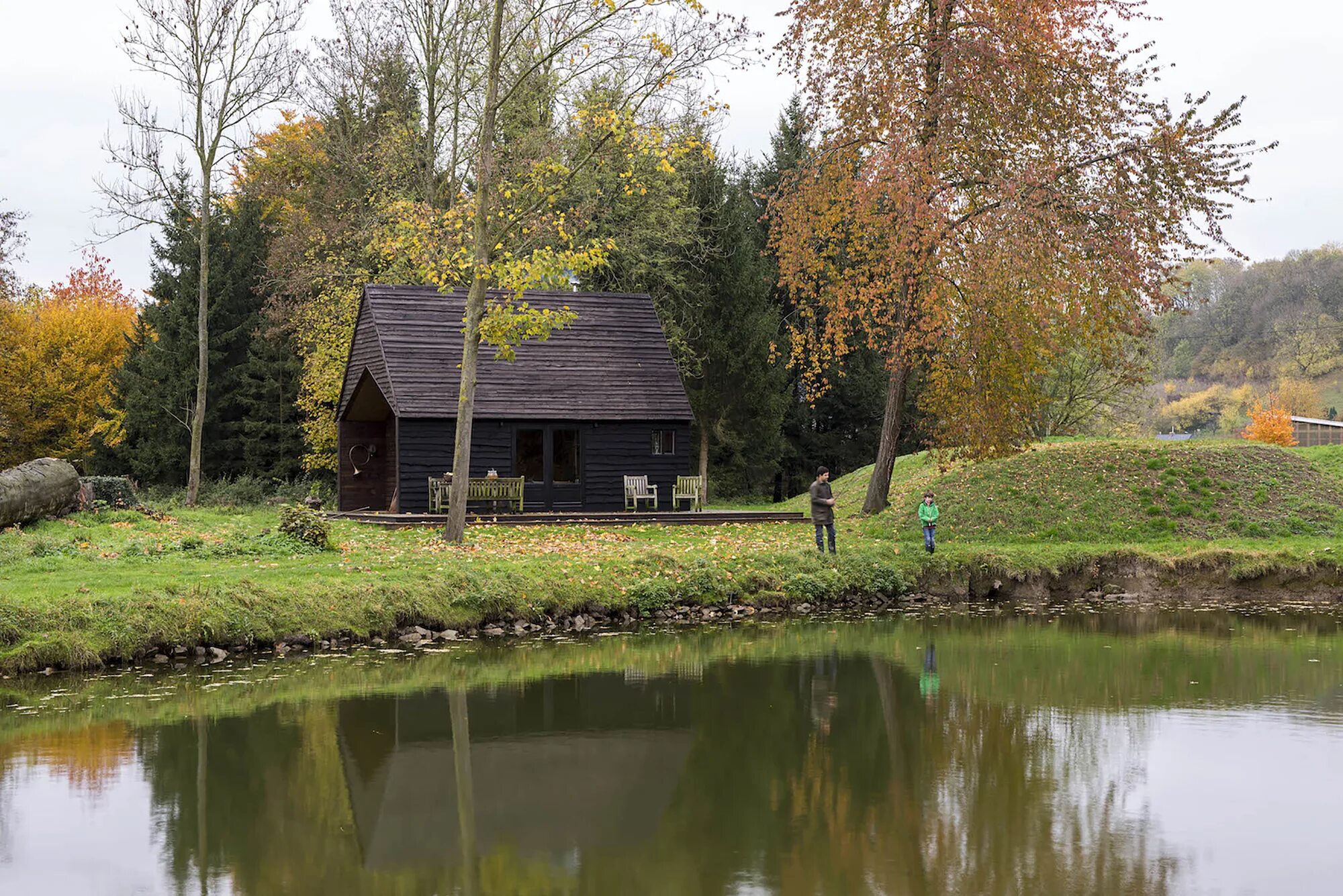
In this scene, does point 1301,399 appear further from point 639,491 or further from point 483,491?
point 483,491

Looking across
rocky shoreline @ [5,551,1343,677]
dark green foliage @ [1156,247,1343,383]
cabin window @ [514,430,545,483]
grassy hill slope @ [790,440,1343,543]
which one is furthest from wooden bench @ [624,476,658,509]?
dark green foliage @ [1156,247,1343,383]

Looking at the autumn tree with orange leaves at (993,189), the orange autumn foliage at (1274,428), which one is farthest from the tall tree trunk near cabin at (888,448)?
the orange autumn foliage at (1274,428)

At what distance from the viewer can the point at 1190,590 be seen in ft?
65.5

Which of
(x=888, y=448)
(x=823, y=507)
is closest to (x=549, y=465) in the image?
(x=888, y=448)

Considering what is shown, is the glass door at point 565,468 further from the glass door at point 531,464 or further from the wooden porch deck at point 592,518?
the wooden porch deck at point 592,518

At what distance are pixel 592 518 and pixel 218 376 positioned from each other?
750 inches

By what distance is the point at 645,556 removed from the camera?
1797 cm

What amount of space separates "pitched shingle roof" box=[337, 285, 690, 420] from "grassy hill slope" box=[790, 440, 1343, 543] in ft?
19.0

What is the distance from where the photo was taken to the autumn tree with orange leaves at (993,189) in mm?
21906

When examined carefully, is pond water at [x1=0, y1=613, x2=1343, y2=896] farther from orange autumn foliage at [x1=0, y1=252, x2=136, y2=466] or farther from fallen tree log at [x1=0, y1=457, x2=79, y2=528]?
orange autumn foliage at [x1=0, y1=252, x2=136, y2=466]

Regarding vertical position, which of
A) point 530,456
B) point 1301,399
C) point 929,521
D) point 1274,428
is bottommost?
point 929,521

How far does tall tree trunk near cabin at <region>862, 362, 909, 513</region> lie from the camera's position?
2486 cm

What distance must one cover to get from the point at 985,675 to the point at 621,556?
702 centimetres

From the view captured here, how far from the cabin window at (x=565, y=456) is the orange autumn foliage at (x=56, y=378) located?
58.1 feet
